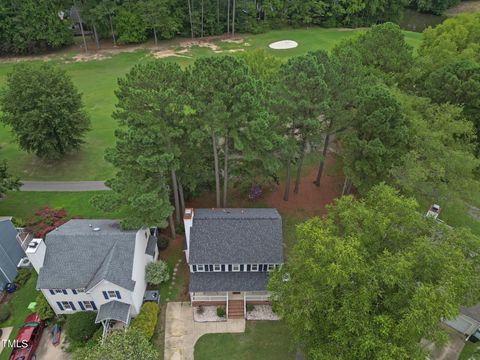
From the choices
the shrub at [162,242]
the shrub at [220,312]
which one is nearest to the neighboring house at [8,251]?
the shrub at [162,242]

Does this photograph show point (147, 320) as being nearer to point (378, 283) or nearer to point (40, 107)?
point (378, 283)

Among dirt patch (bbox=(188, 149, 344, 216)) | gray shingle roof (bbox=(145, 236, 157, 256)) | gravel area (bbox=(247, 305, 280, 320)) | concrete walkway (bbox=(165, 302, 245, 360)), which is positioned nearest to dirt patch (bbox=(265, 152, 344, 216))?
dirt patch (bbox=(188, 149, 344, 216))

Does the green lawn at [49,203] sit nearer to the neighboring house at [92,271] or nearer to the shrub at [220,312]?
the neighboring house at [92,271]

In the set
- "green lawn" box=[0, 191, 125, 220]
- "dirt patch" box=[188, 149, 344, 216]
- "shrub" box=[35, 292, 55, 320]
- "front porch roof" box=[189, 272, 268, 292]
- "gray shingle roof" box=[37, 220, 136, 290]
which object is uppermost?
"gray shingle roof" box=[37, 220, 136, 290]

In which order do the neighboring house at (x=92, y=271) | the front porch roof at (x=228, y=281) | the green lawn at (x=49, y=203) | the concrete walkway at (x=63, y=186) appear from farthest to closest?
the concrete walkway at (x=63, y=186) → the green lawn at (x=49, y=203) → the front porch roof at (x=228, y=281) → the neighboring house at (x=92, y=271)

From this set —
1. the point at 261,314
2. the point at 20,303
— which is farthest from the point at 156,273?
the point at 20,303

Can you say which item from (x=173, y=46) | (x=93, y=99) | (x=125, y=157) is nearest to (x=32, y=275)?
(x=125, y=157)

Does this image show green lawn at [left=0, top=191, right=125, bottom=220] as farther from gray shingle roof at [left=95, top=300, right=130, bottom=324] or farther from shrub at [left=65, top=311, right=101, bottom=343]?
gray shingle roof at [left=95, top=300, right=130, bottom=324]
